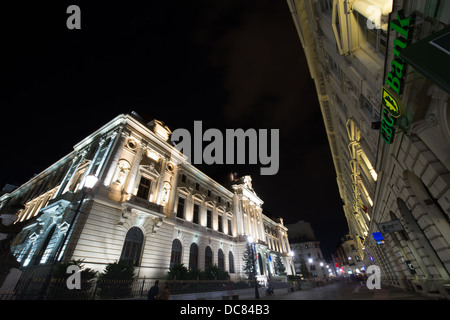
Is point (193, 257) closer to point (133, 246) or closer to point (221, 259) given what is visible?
point (221, 259)

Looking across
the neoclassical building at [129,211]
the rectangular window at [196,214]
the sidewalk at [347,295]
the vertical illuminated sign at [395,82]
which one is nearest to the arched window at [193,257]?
the neoclassical building at [129,211]

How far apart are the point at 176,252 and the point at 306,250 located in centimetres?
6865

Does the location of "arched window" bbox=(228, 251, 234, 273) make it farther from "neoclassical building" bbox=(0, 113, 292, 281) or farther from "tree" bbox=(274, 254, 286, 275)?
"tree" bbox=(274, 254, 286, 275)

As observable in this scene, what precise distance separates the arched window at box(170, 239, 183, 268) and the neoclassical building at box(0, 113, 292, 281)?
0.09 metres

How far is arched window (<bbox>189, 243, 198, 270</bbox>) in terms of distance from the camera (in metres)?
21.2

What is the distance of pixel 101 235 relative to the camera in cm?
1394

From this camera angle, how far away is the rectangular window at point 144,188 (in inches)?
734

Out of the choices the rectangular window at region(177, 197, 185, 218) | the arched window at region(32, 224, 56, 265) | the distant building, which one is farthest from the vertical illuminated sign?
the distant building

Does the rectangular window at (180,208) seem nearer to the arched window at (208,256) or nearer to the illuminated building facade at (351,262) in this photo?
the arched window at (208,256)

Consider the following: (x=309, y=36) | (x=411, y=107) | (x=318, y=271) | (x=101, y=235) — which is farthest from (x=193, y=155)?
(x=318, y=271)

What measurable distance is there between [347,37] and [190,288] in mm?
19184

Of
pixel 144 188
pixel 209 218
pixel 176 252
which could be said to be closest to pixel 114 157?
pixel 144 188

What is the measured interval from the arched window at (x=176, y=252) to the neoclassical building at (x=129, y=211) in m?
0.09
